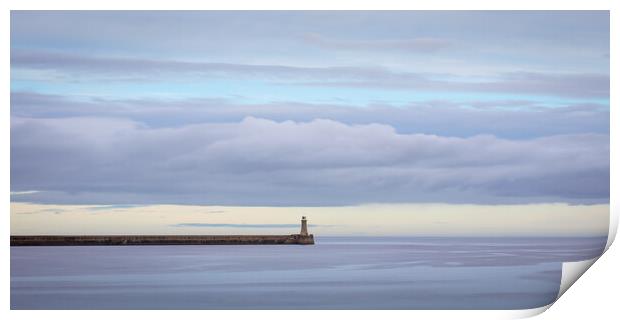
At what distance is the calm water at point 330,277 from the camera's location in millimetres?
9969

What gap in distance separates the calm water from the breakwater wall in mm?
59

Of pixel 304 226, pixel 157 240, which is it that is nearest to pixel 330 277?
pixel 304 226

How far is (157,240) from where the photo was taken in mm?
10344

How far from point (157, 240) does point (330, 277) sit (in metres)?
1.38

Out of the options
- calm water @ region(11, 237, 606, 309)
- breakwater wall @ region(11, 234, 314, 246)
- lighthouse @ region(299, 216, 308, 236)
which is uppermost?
lighthouse @ region(299, 216, 308, 236)

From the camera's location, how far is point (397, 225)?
10.0 meters

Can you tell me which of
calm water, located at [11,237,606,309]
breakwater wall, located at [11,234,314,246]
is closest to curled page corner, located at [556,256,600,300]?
calm water, located at [11,237,606,309]

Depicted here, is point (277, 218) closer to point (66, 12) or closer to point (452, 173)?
point (452, 173)

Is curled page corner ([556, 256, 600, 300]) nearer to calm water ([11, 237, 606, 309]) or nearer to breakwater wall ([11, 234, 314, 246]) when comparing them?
calm water ([11, 237, 606, 309])

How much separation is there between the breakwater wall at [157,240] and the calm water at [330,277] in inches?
2.3

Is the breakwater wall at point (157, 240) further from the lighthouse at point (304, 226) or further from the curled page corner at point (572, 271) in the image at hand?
the curled page corner at point (572, 271)

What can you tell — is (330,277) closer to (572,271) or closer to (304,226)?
(304,226)

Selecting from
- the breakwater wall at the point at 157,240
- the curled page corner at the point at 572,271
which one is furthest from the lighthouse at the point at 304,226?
the curled page corner at the point at 572,271

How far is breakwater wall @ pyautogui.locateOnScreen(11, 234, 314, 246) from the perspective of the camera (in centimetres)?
1002
